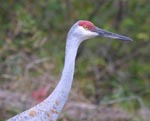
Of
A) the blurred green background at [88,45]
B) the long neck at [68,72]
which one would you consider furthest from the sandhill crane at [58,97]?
the blurred green background at [88,45]

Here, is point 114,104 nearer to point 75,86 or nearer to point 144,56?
point 75,86

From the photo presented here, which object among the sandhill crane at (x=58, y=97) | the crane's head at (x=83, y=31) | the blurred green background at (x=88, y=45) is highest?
the blurred green background at (x=88, y=45)

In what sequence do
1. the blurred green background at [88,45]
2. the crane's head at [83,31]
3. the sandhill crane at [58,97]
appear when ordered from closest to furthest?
the sandhill crane at [58,97] → the crane's head at [83,31] → the blurred green background at [88,45]

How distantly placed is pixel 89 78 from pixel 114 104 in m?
1.15

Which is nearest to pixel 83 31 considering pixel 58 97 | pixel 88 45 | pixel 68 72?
pixel 68 72

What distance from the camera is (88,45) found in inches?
419

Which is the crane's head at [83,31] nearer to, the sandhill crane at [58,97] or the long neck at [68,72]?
the sandhill crane at [58,97]

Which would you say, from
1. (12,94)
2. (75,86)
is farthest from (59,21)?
(12,94)

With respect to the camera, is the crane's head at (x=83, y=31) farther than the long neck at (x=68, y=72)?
Yes

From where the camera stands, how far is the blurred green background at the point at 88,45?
9820mm

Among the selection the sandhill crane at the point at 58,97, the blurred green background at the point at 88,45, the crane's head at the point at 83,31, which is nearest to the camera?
the sandhill crane at the point at 58,97

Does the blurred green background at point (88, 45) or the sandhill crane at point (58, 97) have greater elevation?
the blurred green background at point (88, 45)

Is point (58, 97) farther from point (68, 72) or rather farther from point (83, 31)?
point (83, 31)

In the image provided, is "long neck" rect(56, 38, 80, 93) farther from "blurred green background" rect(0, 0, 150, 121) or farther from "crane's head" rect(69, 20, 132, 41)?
"blurred green background" rect(0, 0, 150, 121)
